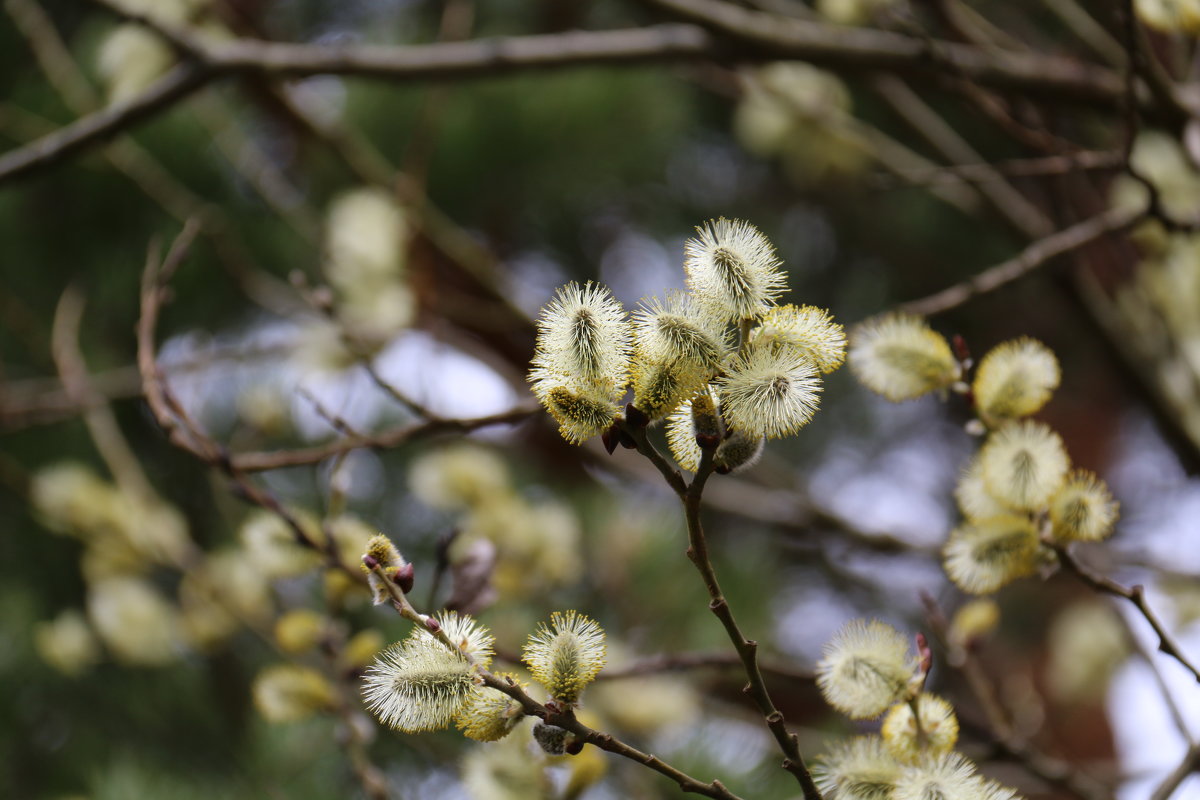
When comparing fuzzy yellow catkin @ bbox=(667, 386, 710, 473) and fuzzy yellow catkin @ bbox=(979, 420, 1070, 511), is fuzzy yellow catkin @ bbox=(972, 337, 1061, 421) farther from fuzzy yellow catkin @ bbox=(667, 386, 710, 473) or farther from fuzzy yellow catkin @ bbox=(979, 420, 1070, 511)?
fuzzy yellow catkin @ bbox=(667, 386, 710, 473)

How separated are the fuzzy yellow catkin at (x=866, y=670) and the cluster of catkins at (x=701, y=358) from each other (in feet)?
0.44

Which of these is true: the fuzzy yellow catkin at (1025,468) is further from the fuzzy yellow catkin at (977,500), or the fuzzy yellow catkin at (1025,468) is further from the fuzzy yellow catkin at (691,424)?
the fuzzy yellow catkin at (691,424)

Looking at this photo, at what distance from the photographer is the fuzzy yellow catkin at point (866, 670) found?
1.74 ft

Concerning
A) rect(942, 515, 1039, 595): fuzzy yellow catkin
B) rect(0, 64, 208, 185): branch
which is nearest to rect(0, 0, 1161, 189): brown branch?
A: rect(0, 64, 208, 185): branch

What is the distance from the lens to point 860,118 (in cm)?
244

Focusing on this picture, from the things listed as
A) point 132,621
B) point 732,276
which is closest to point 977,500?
point 732,276

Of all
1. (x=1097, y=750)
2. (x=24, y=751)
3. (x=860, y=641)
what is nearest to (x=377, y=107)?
(x=24, y=751)

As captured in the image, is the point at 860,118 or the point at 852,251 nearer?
the point at 860,118

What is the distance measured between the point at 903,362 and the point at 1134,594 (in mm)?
192

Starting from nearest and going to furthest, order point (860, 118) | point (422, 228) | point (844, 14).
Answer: point (844, 14) < point (422, 228) < point (860, 118)

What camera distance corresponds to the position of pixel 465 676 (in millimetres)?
467

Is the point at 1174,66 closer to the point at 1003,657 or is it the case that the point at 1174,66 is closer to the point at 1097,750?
the point at 1003,657

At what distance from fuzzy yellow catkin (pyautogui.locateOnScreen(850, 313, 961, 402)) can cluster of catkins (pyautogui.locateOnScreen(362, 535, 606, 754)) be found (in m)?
0.27

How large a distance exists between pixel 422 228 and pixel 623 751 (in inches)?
35.2
